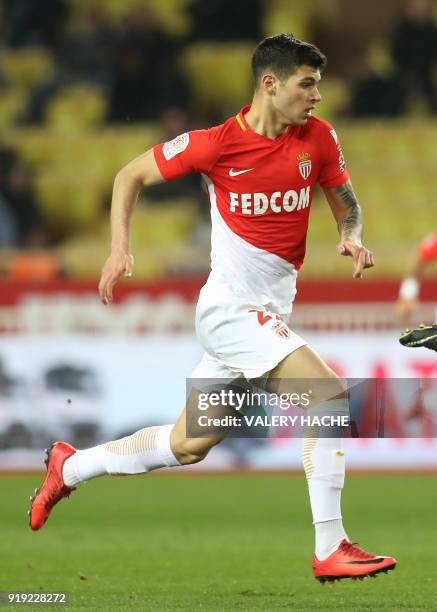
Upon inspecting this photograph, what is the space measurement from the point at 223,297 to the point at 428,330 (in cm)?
92

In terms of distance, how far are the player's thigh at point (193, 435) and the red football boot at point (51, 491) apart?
0.67 meters

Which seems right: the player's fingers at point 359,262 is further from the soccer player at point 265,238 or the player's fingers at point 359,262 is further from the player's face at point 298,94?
the player's face at point 298,94

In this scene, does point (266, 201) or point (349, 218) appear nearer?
point (266, 201)

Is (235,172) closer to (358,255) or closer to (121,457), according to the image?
(358,255)

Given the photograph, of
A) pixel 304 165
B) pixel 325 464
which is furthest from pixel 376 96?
pixel 325 464

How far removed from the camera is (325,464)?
633 cm

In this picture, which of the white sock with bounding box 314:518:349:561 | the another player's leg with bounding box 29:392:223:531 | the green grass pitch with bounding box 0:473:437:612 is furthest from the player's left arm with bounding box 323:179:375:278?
the green grass pitch with bounding box 0:473:437:612

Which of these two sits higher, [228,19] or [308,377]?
[228,19]

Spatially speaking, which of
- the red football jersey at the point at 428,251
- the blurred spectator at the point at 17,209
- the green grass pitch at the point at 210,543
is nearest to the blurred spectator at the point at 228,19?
the blurred spectator at the point at 17,209

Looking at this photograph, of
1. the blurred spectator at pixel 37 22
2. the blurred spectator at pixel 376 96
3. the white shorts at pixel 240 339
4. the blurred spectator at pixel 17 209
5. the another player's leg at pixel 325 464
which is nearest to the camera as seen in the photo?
the another player's leg at pixel 325 464

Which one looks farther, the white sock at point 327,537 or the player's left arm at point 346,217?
the player's left arm at point 346,217

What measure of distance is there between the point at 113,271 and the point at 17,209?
34.6 ft

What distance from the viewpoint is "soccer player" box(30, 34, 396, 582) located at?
20.6ft

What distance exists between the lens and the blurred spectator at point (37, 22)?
19375 millimetres
